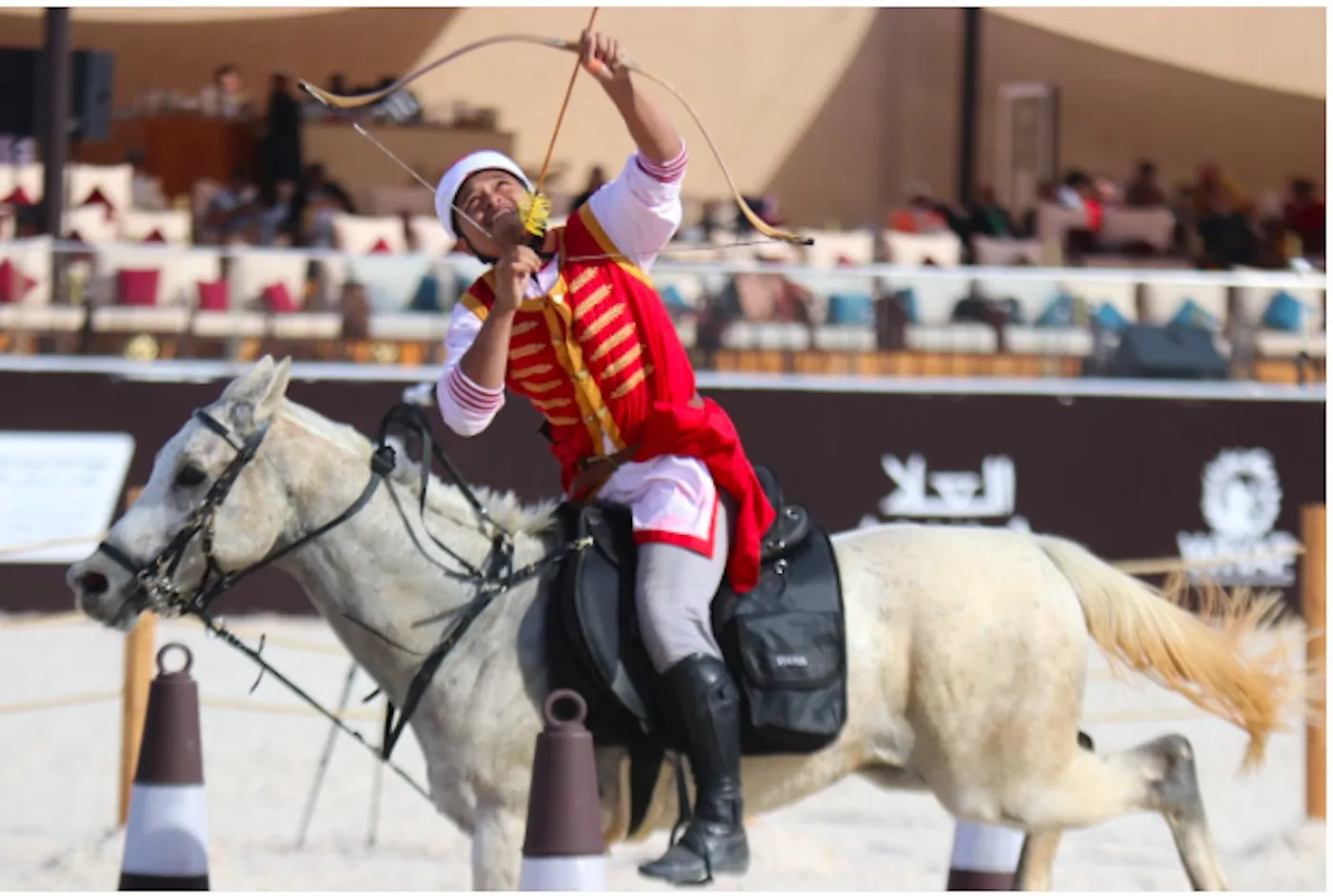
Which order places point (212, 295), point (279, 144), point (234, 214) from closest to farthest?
point (212, 295) → point (234, 214) → point (279, 144)

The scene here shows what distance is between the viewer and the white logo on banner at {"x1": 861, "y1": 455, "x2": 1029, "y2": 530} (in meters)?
12.5

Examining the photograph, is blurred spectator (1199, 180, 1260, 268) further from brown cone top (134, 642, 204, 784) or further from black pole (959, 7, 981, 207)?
brown cone top (134, 642, 204, 784)

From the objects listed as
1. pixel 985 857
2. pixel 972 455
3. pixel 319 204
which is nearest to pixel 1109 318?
pixel 972 455

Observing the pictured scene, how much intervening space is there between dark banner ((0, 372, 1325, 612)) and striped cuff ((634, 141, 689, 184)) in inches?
279

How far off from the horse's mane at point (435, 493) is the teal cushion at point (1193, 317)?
8.20 meters

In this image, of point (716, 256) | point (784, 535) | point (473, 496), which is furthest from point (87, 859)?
point (716, 256)

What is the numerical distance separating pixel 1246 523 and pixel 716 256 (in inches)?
142

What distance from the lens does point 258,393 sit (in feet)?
16.6

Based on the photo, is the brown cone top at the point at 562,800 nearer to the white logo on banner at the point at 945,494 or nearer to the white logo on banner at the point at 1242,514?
the white logo on banner at the point at 945,494

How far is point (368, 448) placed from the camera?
524 centimetres

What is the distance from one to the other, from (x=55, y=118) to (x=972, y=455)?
625 cm

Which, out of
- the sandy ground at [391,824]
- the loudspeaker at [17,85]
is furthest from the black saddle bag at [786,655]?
the loudspeaker at [17,85]

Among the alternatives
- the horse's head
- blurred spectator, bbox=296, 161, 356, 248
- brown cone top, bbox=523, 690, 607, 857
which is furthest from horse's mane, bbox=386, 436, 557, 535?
blurred spectator, bbox=296, 161, 356, 248

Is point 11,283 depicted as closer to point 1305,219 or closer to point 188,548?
point 188,548
